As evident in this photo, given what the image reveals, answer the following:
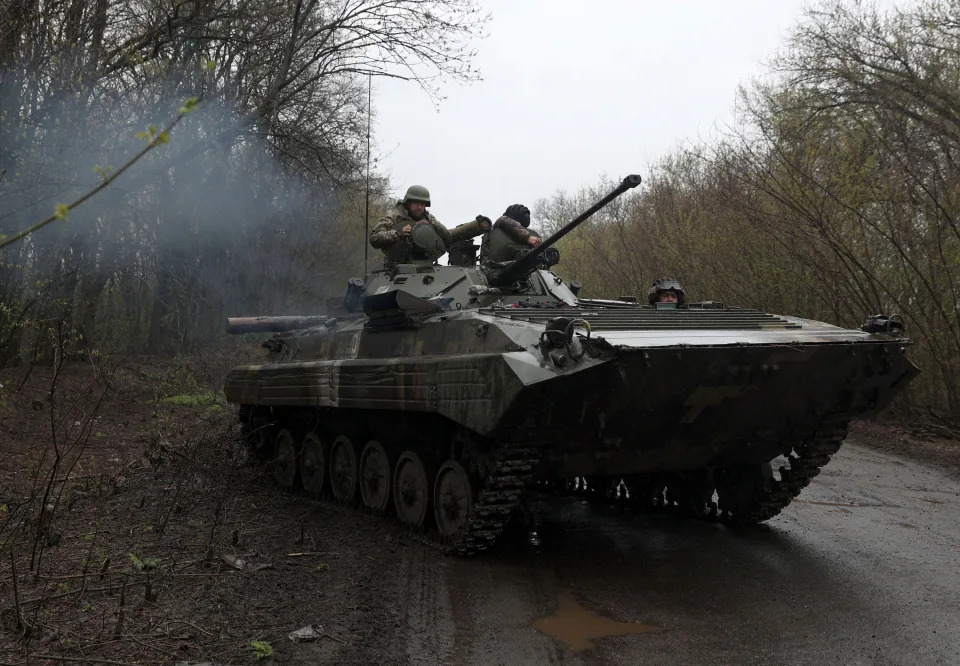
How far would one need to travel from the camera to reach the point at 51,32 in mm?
9633

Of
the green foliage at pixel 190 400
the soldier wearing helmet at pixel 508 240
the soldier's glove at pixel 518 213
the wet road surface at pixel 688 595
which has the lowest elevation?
the wet road surface at pixel 688 595

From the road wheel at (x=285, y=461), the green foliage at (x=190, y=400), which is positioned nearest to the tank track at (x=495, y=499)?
the road wheel at (x=285, y=461)

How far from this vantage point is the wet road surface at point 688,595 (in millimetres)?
4410

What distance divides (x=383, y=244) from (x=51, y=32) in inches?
179

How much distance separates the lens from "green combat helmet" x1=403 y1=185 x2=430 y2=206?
8484mm

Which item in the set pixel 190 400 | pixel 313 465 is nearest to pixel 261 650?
pixel 313 465

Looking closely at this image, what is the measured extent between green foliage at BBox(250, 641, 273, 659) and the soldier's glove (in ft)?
16.0

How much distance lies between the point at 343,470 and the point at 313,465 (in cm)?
71

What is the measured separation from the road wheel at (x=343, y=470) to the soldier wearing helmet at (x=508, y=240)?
6.98ft

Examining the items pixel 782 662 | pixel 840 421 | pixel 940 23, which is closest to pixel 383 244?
pixel 840 421

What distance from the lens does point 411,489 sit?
23.9 ft

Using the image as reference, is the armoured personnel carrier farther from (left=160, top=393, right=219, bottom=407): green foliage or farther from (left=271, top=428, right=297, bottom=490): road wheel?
(left=160, top=393, right=219, bottom=407): green foliage

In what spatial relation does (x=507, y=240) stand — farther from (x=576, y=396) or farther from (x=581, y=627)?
(x=581, y=627)

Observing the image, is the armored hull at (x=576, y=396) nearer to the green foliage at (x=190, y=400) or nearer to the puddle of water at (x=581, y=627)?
the puddle of water at (x=581, y=627)
